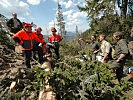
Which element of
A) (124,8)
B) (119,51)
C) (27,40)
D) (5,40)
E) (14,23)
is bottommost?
(119,51)

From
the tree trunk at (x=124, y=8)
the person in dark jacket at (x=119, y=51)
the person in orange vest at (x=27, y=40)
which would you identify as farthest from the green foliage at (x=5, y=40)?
the tree trunk at (x=124, y=8)

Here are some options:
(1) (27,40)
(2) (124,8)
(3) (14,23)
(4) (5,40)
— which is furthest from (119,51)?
(2) (124,8)

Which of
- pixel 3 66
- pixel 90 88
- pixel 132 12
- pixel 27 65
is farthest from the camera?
pixel 132 12

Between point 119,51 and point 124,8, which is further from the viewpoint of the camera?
point 124,8

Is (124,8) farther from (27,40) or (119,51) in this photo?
(27,40)

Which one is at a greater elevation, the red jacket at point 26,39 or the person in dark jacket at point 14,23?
the person in dark jacket at point 14,23

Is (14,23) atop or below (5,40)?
atop

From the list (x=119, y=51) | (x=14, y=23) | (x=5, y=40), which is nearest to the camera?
(x=119, y=51)

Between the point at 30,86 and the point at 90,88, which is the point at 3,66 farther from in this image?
the point at 90,88

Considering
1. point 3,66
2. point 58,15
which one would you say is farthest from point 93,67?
point 58,15

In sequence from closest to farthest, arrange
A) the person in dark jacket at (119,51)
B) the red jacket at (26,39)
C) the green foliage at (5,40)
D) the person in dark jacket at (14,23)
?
the person in dark jacket at (119,51) < the red jacket at (26,39) < the person in dark jacket at (14,23) < the green foliage at (5,40)

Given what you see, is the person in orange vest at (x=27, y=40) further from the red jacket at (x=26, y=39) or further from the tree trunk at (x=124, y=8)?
the tree trunk at (x=124, y=8)

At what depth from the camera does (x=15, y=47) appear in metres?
10.1

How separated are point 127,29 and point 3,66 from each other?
40.6ft
